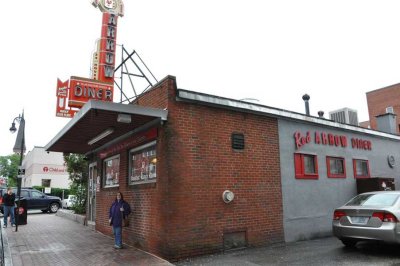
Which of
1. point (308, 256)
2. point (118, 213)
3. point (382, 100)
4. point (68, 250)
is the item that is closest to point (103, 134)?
point (118, 213)

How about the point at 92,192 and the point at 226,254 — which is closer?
the point at 226,254

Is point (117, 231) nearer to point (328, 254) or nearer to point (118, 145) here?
point (118, 145)

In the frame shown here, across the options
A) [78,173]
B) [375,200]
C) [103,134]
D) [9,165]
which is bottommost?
[375,200]

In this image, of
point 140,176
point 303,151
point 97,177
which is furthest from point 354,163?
point 97,177

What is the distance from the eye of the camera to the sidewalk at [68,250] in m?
7.61

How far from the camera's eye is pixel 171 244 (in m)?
7.63

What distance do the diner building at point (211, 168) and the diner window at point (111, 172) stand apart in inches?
1.4

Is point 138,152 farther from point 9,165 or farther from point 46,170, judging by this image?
point 9,165

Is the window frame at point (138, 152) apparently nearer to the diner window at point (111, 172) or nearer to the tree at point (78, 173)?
the diner window at point (111, 172)

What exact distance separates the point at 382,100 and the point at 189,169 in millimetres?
38010

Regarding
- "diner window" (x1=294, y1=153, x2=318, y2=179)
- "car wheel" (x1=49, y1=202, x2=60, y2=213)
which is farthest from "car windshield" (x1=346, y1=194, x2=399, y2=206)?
"car wheel" (x1=49, y1=202, x2=60, y2=213)

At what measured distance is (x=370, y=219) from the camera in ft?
25.0

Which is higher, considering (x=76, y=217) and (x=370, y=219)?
(x=370, y=219)

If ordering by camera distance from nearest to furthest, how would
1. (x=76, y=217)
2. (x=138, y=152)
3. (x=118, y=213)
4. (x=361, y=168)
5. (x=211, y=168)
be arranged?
(x=211, y=168) < (x=118, y=213) < (x=138, y=152) < (x=361, y=168) < (x=76, y=217)
